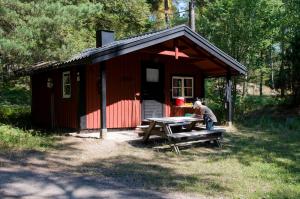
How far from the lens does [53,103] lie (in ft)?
48.7

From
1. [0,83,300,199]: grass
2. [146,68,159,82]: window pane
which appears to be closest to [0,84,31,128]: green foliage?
[146,68,159,82]: window pane

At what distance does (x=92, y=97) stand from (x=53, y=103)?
2690 mm

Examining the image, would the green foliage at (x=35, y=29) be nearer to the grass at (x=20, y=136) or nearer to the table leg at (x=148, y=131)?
the grass at (x=20, y=136)

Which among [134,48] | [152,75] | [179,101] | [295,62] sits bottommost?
[179,101]

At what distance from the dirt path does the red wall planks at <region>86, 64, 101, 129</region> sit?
2122mm

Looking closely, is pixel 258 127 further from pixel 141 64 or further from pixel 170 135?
pixel 170 135

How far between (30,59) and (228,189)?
7.49m

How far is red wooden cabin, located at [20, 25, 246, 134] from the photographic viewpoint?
41.3 ft

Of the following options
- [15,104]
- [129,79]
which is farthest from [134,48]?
[15,104]

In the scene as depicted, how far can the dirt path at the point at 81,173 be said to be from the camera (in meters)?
5.98

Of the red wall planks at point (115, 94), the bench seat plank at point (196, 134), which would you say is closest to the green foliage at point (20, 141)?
the red wall planks at point (115, 94)

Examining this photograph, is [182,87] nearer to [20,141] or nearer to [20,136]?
[20,136]

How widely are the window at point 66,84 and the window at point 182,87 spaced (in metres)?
4.03

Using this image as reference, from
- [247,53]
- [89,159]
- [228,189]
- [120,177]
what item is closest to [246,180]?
[228,189]
